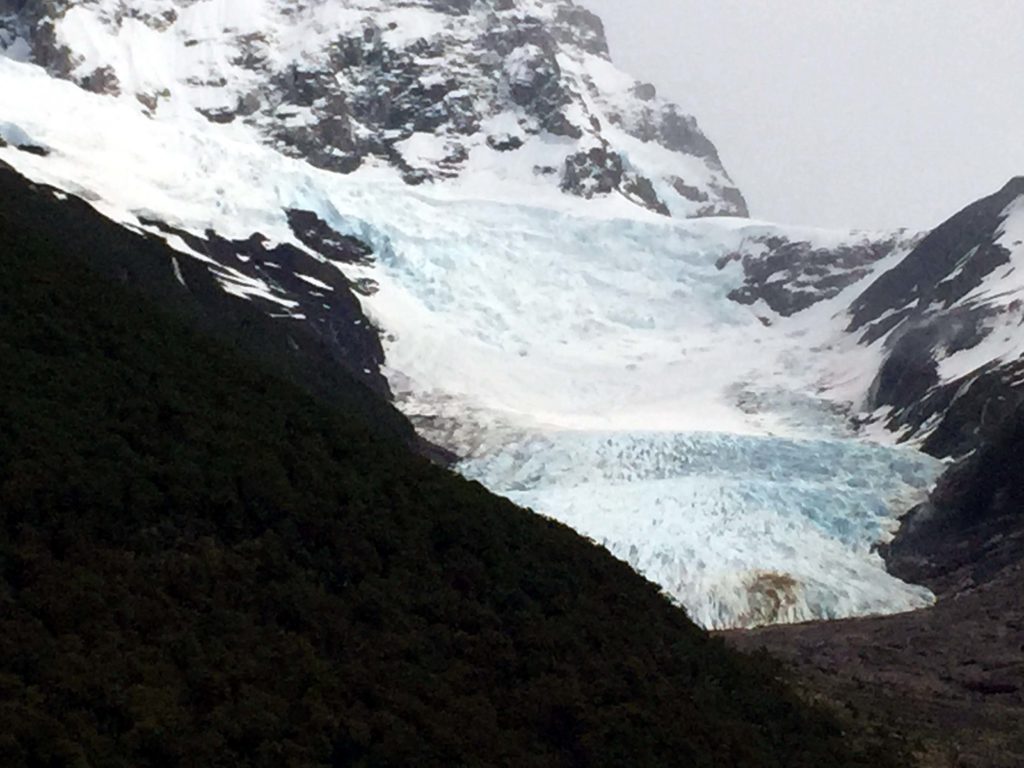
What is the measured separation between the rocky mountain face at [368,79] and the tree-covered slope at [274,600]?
8732cm

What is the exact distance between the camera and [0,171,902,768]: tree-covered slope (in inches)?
463

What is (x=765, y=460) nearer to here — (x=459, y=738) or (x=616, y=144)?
(x=459, y=738)

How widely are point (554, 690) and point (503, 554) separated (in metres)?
3.21

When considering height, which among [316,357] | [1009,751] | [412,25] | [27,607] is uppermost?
[412,25]

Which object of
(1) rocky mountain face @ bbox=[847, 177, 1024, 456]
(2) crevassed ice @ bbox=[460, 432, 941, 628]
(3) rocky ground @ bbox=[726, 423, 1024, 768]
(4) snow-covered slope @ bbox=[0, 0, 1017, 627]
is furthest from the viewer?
(1) rocky mountain face @ bbox=[847, 177, 1024, 456]

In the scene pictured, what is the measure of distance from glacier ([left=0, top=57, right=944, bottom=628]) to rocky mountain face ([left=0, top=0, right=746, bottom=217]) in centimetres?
501

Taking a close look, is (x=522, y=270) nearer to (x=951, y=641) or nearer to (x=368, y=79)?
(x=368, y=79)

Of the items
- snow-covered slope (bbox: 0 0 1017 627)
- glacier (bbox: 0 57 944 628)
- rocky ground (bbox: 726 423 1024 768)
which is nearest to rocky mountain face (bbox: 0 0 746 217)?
snow-covered slope (bbox: 0 0 1017 627)

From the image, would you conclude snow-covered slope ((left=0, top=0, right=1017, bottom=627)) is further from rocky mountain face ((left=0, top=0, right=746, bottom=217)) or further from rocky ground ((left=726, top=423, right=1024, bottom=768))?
rocky ground ((left=726, top=423, right=1024, bottom=768))

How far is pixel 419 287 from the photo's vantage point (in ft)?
252

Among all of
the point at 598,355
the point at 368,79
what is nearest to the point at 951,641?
the point at 598,355

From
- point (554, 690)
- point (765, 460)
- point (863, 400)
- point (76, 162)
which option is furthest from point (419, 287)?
point (554, 690)

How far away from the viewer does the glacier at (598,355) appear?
39.9m

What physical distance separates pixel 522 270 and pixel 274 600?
229ft
